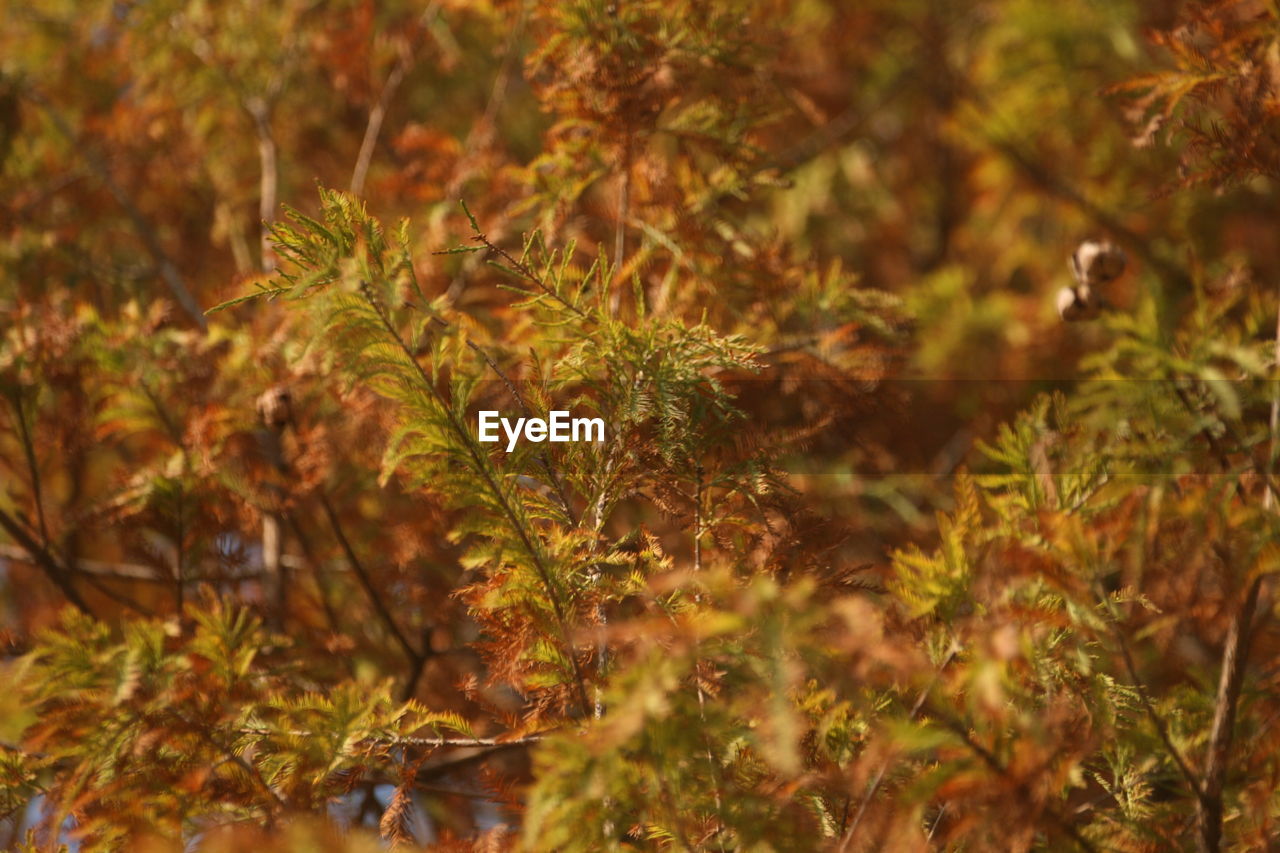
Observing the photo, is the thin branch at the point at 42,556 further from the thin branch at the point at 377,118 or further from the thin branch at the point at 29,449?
the thin branch at the point at 377,118

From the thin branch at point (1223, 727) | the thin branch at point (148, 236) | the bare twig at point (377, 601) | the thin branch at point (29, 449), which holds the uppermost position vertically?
the thin branch at point (148, 236)

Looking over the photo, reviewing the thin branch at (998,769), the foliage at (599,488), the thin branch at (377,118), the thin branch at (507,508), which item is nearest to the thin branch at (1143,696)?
the foliage at (599,488)

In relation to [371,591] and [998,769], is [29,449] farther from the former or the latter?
[998,769]

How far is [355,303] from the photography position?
1323mm

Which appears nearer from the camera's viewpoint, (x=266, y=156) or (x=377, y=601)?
(x=377, y=601)

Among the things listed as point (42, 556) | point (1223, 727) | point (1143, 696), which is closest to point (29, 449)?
point (42, 556)

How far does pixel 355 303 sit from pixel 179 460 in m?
1.07

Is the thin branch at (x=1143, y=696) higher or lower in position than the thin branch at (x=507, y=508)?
lower

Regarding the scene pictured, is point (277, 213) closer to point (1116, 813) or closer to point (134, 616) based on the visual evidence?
point (134, 616)

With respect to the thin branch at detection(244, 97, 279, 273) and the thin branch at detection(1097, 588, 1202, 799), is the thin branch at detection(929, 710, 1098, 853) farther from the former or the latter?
the thin branch at detection(244, 97, 279, 273)

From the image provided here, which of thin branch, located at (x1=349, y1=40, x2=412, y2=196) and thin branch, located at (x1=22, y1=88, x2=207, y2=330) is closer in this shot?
thin branch, located at (x1=22, y1=88, x2=207, y2=330)

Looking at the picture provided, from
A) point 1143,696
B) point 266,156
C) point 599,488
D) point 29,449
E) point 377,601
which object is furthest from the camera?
point 266,156

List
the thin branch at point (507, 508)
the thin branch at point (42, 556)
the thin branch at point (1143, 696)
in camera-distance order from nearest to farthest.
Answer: the thin branch at point (1143, 696) → the thin branch at point (507, 508) → the thin branch at point (42, 556)

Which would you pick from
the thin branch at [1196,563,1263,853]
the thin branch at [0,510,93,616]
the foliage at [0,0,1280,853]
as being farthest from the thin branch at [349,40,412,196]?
the thin branch at [1196,563,1263,853]
